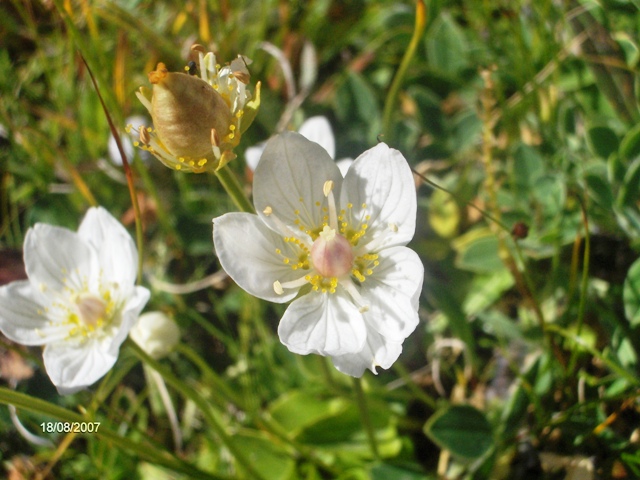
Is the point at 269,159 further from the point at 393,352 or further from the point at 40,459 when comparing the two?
the point at 40,459

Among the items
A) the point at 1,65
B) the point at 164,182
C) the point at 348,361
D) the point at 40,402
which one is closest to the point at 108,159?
the point at 164,182

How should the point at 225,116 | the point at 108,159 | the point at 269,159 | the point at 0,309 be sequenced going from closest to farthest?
1. the point at 225,116
2. the point at 269,159
3. the point at 0,309
4. the point at 108,159

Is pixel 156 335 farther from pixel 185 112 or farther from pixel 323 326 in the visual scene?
pixel 185 112

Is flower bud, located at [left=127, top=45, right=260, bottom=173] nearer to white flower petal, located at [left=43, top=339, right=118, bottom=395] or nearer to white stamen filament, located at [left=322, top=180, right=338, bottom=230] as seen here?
white stamen filament, located at [left=322, top=180, right=338, bottom=230]

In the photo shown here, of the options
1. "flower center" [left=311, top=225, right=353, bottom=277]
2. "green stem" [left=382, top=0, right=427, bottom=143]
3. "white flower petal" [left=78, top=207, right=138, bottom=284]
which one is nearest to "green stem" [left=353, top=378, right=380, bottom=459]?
"flower center" [left=311, top=225, right=353, bottom=277]

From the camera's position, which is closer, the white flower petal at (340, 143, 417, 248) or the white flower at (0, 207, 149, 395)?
the white flower petal at (340, 143, 417, 248)

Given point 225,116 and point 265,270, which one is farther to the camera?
point 265,270

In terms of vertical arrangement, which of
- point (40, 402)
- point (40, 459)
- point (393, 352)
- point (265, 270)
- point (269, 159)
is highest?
point (269, 159)
